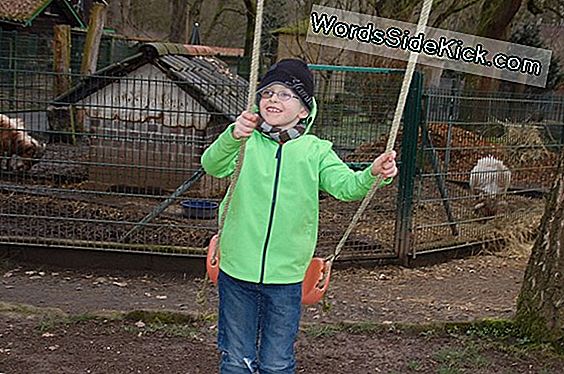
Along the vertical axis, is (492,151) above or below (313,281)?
above

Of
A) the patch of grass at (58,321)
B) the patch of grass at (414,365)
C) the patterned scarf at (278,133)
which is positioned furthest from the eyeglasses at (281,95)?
the patch of grass at (58,321)

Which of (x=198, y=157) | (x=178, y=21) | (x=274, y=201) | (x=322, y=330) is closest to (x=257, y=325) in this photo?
(x=274, y=201)

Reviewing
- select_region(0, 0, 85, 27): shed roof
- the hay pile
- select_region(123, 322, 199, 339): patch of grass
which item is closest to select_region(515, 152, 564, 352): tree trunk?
select_region(123, 322, 199, 339): patch of grass

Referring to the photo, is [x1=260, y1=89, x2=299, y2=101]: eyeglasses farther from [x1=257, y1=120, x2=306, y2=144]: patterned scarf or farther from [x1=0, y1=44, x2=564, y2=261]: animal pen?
[x1=0, y1=44, x2=564, y2=261]: animal pen

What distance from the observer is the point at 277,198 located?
305cm

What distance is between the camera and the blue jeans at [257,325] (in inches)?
123

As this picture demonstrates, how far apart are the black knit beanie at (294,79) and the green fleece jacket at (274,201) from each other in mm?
174

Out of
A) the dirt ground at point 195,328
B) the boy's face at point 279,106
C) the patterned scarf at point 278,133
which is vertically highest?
the boy's face at point 279,106

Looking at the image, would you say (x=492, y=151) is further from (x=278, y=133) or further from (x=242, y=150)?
(x=242, y=150)

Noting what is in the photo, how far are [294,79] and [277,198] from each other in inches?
18.1

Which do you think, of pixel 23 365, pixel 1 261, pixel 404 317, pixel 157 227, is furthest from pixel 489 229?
pixel 23 365

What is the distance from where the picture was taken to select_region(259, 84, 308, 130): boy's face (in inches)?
120

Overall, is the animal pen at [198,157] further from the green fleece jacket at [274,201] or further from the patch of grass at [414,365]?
the green fleece jacket at [274,201]

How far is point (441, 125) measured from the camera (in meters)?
7.16
